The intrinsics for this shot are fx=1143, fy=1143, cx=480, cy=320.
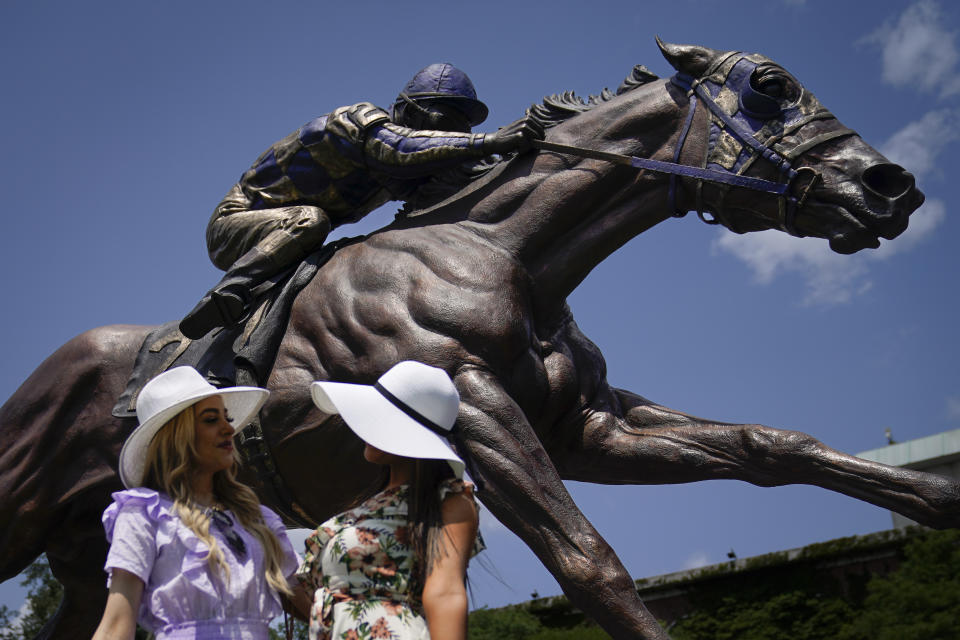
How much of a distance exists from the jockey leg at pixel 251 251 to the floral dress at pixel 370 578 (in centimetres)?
278

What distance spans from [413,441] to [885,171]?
3.21 metres

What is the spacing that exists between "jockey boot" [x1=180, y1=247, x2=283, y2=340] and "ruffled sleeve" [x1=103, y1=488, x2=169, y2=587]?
2569 millimetres

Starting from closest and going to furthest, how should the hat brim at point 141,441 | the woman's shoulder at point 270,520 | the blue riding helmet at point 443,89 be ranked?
the hat brim at point 141,441 < the woman's shoulder at point 270,520 < the blue riding helmet at point 443,89

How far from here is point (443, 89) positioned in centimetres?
595

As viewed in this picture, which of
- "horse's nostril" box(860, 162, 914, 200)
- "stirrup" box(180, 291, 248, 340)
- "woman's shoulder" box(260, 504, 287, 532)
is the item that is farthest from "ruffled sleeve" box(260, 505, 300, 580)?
"horse's nostril" box(860, 162, 914, 200)

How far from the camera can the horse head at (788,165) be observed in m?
5.10

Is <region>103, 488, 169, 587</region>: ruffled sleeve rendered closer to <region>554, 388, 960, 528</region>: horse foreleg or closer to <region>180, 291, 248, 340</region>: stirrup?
<region>180, 291, 248, 340</region>: stirrup

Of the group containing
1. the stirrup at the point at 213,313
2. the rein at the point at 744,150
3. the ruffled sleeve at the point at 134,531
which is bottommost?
the ruffled sleeve at the point at 134,531

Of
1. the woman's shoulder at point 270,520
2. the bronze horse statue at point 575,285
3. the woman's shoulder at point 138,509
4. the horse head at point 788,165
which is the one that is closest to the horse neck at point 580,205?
the bronze horse statue at point 575,285

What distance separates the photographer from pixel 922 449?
92.0 ft

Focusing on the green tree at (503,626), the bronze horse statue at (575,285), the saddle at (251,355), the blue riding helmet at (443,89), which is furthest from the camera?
the green tree at (503,626)

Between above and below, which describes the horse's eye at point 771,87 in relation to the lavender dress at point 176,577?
above

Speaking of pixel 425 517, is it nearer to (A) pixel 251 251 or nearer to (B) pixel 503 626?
(A) pixel 251 251

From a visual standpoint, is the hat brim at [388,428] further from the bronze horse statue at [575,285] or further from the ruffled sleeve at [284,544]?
the bronze horse statue at [575,285]
